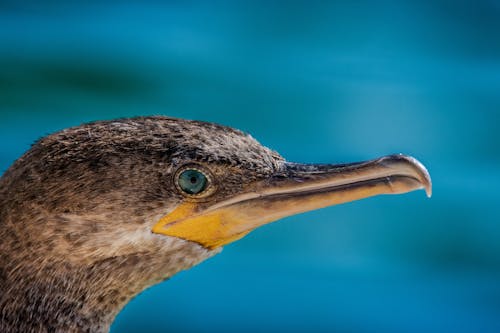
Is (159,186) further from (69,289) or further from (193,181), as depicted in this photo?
(69,289)

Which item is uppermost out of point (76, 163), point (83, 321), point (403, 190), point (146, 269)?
point (403, 190)

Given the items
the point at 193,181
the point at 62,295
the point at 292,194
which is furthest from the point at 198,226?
the point at 62,295

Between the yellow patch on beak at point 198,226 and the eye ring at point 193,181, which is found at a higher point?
the eye ring at point 193,181

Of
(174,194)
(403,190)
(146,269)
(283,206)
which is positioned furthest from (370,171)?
(146,269)

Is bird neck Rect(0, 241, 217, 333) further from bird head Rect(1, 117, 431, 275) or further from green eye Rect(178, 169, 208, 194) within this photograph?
green eye Rect(178, 169, 208, 194)

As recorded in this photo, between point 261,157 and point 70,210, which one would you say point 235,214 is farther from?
point 70,210

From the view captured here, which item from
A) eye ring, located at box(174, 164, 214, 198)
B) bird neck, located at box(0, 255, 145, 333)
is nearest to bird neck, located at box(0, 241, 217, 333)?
bird neck, located at box(0, 255, 145, 333)

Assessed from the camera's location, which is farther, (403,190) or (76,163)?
(403,190)

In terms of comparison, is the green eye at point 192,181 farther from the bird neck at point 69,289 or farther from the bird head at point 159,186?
the bird neck at point 69,289

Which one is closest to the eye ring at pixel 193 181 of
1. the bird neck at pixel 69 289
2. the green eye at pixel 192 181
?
the green eye at pixel 192 181
